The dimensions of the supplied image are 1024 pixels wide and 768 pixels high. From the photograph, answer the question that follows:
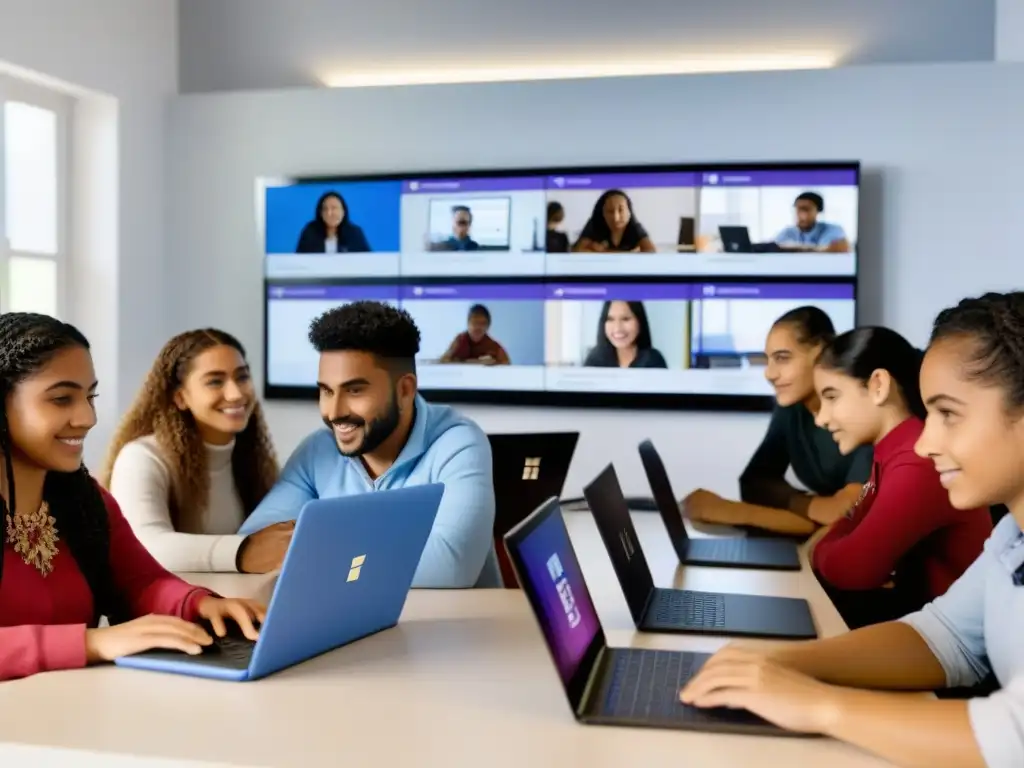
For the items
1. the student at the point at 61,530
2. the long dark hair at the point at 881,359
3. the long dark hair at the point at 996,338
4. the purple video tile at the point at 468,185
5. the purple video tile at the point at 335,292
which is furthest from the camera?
the purple video tile at the point at 335,292

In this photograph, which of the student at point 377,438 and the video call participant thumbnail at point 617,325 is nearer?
the student at point 377,438

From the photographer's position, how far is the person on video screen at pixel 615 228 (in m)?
4.32

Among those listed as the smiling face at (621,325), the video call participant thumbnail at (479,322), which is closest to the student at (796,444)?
the smiling face at (621,325)

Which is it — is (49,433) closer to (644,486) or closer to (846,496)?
(846,496)

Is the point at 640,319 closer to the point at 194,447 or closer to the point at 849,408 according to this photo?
the point at 849,408

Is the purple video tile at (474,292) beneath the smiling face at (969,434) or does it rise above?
above

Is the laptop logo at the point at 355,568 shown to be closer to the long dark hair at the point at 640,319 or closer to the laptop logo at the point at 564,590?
the laptop logo at the point at 564,590

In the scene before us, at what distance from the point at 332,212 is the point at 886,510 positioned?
10.1 feet

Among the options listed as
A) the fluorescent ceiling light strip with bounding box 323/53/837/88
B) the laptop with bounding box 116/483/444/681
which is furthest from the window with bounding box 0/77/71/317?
the laptop with bounding box 116/483/444/681

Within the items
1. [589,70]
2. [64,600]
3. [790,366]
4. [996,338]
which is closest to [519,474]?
[790,366]

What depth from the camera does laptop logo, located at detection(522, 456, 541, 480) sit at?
261cm

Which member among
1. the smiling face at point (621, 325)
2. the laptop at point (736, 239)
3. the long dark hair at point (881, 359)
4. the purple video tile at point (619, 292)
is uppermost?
the laptop at point (736, 239)

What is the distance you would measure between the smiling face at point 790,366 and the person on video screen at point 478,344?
1407 millimetres

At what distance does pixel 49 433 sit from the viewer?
1646 mm
